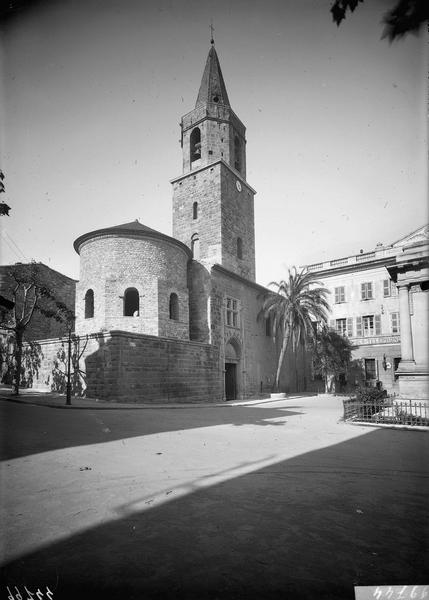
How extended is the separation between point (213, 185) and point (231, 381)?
1591 centimetres

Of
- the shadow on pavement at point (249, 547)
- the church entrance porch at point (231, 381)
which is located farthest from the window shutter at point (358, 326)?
the shadow on pavement at point (249, 547)

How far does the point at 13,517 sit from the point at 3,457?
2.79m

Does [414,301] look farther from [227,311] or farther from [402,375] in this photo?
[227,311]

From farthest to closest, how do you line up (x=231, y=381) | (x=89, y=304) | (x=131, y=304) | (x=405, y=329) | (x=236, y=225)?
(x=236, y=225)
(x=231, y=381)
(x=131, y=304)
(x=89, y=304)
(x=405, y=329)

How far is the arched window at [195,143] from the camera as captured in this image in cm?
3120

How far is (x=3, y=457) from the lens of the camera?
5.92 m

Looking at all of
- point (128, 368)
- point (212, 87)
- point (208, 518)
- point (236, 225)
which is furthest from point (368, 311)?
point (208, 518)

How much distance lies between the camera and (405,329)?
1630 centimetres

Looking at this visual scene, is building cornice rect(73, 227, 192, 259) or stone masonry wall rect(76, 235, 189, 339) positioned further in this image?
building cornice rect(73, 227, 192, 259)

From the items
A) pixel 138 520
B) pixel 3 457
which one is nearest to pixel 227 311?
pixel 3 457

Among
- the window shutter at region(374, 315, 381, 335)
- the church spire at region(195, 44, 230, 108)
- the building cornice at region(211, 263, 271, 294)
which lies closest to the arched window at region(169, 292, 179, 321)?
the building cornice at region(211, 263, 271, 294)

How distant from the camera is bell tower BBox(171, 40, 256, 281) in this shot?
2934cm

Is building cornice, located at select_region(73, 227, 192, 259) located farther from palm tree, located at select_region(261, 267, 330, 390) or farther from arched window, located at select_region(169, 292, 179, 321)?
palm tree, located at select_region(261, 267, 330, 390)

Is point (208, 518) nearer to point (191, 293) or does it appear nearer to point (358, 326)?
point (191, 293)
